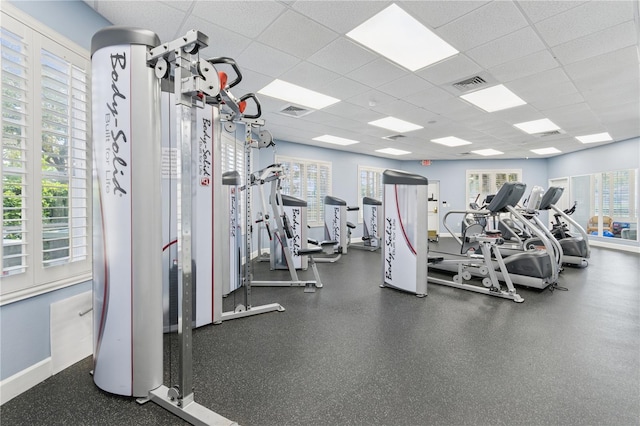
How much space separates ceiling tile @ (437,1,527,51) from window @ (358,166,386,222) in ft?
21.0

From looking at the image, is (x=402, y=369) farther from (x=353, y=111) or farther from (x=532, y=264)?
(x=353, y=111)

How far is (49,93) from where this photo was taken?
73.7 inches

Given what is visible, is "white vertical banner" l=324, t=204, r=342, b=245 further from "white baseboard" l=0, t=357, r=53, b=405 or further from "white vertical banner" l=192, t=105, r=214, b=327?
"white baseboard" l=0, t=357, r=53, b=405

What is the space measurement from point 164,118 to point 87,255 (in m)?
1.20

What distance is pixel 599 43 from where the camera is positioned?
288 centimetres

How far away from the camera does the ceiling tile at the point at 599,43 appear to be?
2680 mm

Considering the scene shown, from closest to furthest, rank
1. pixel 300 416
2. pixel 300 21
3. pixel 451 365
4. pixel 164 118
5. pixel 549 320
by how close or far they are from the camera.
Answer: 1. pixel 300 416
2. pixel 451 365
3. pixel 164 118
4. pixel 300 21
5. pixel 549 320

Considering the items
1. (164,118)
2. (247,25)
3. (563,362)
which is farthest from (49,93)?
(563,362)

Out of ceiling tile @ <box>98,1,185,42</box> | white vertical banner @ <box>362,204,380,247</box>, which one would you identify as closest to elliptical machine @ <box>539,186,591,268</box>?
white vertical banner @ <box>362,204,380,247</box>

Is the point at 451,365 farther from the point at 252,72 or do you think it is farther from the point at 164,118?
the point at 252,72

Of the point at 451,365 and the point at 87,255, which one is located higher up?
the point at 87,255

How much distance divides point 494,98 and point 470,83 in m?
0.87

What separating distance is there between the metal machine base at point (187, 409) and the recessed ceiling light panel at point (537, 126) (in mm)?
6835

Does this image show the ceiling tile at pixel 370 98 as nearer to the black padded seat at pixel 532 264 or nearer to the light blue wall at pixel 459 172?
the black padded seat at pixel 532 264
